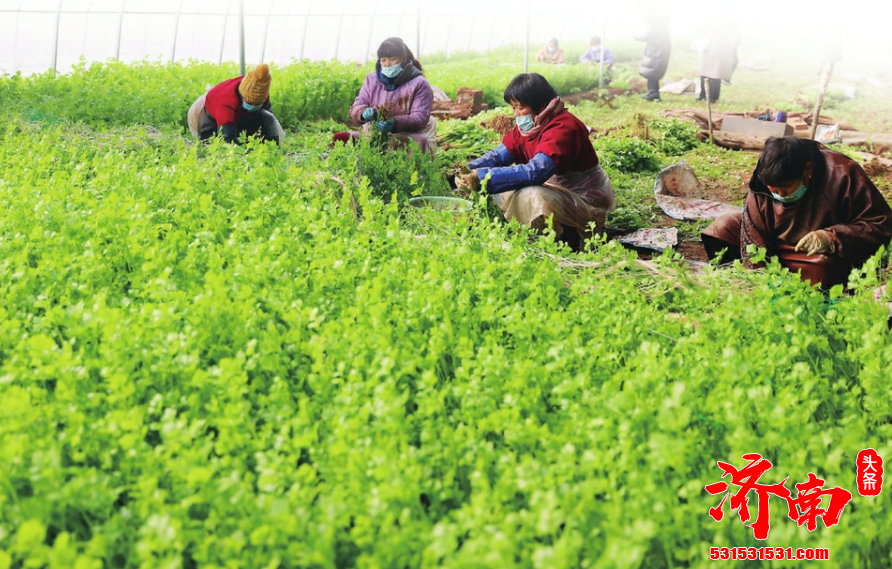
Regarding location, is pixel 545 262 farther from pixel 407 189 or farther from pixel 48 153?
pixel 48 153

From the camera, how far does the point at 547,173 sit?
4.87m

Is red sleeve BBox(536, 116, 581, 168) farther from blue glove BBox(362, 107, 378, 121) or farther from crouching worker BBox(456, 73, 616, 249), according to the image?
blue glove BBox(362, 107, 378, 121)

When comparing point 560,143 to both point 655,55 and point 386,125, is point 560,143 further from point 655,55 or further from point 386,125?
point 655,55

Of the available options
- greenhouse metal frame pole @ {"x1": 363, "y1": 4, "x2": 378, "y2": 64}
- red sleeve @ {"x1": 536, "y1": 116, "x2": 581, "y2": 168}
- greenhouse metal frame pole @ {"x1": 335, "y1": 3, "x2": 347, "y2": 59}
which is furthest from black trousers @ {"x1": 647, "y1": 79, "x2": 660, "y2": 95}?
red sleeve @ {"x1": 536, "y1": 116, "x2": 581, "y2": 168}

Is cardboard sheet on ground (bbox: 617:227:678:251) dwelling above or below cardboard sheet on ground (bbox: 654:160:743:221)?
below

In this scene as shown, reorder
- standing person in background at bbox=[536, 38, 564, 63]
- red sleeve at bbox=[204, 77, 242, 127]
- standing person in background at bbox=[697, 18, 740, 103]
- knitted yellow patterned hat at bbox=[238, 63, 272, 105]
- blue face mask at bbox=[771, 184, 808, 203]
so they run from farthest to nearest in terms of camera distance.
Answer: standing person in background at bbox=[536, 38, 564, 63] → standing person in background at bbox=[697, 18, 740, 103] → red sleeve at bbox=[204, 77, 242, 127] → knitted yellow patterned hat at bbox=[238, 63, 272, 105] → blue face mask at bbox=[771, 184, 808, 203]

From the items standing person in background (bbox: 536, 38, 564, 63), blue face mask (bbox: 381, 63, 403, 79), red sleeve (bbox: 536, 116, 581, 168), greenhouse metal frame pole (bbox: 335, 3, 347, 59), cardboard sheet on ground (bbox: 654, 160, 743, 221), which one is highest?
standing person in background (bbox: 536, 38, 564, 63)

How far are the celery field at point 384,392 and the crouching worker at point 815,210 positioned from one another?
0.89m

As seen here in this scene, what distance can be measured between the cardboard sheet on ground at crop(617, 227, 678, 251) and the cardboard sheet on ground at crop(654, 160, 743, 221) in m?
0.53

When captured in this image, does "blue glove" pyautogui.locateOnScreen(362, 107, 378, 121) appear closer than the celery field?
No

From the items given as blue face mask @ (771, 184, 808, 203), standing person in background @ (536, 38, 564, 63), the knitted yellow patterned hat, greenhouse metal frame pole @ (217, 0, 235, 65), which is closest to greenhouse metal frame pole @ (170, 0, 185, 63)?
greenhouse metal frame pole @ (217, 0, 235, 65)

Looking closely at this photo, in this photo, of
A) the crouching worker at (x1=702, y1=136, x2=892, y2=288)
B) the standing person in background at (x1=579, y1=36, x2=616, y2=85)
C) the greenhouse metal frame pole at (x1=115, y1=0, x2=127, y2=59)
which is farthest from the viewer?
the standing person in background at (x1=579, y1=36, x2=616, y2=85)

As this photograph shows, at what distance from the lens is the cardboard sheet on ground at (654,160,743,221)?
6301mm

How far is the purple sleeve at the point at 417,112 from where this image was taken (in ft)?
21.0
